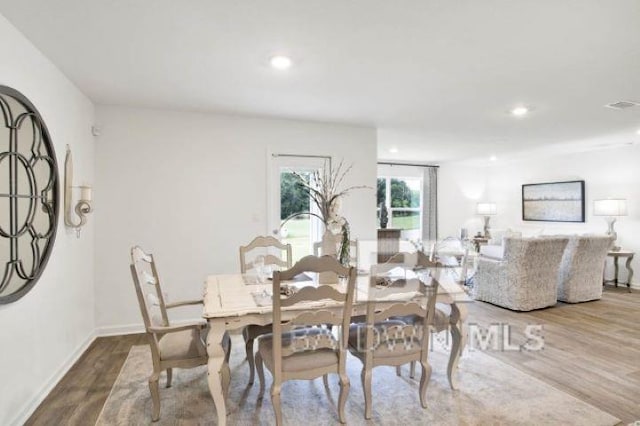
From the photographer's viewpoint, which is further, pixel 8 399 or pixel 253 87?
pixel 253 87

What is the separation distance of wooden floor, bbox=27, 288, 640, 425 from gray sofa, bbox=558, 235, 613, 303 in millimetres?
379

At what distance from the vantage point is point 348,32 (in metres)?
2.26

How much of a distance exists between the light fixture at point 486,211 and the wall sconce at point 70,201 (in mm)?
7478

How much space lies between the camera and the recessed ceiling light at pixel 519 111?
12.9 ft

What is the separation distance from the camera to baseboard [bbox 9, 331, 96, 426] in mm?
2258

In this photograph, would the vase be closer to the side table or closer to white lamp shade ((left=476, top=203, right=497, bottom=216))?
the side table

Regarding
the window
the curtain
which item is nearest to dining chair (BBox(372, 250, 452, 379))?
the window

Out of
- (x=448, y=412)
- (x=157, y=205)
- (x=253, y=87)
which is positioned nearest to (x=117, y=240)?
(x=157, y=205)

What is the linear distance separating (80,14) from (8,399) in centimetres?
224

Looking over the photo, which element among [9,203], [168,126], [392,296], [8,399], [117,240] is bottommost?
[8,399]

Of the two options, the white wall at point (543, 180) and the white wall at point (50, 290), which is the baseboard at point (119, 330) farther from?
the white wall at point (543, 180)

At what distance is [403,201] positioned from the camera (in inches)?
330

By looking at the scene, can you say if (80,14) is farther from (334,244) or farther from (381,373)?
(381,373)

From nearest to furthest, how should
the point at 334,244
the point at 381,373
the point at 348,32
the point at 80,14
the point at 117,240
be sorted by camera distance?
the point at 80,14
the point at 348,32
the point at 334,244
the point at 381,373
the point at 117,240
